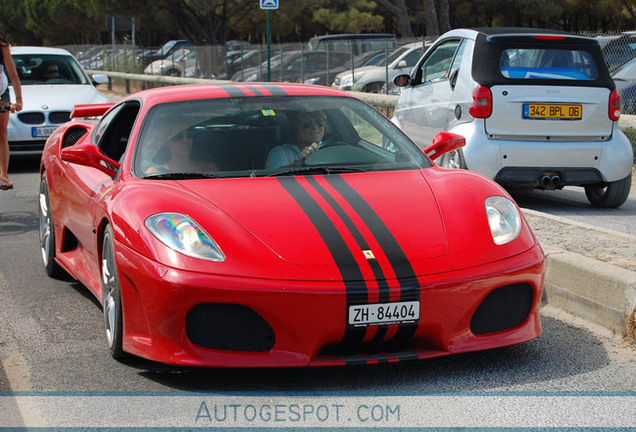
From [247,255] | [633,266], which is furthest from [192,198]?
[633,266]

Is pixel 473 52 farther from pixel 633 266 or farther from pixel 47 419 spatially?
pixel 47 419

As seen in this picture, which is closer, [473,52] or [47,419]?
[47,419]

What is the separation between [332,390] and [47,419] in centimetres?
115

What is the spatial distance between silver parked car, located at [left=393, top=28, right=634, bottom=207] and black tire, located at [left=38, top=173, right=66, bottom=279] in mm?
3864

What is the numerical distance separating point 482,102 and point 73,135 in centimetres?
381

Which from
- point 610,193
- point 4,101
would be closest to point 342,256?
point 610,193

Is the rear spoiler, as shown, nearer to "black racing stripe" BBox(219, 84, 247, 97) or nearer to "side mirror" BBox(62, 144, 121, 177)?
"black racing stripe" BBox(219, 84, 247, 97)

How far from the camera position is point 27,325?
5.50 meters

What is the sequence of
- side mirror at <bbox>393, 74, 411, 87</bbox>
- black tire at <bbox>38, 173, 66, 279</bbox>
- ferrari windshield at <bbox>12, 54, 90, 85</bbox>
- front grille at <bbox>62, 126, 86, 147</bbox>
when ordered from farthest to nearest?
ferrari windshield at <bbox>12, 54, 90, 85</bbox>, side mirror at <bbox>393, 74, 411, 87</bbox>, front grille at <bbox>62, 126, 86, 147</bbox>, black tire at <bbox>38, 173, 66, 279</bbox>

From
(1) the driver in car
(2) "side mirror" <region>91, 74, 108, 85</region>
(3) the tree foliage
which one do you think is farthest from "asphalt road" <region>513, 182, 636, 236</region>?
(3) the tree foliage

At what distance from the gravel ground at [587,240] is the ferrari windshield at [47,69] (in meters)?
8.84

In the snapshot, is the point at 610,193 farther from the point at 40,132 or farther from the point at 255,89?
the point at 40,132

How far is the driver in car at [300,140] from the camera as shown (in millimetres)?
5379

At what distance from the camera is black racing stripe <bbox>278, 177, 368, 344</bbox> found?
4188 millimetres
